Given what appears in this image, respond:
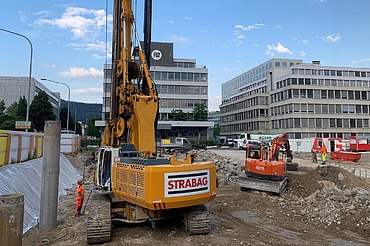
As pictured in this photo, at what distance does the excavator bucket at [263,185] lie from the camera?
50.3ft

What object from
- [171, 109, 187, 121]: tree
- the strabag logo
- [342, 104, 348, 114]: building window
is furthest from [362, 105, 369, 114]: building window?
the strabag logo

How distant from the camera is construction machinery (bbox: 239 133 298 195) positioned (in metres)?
15.5

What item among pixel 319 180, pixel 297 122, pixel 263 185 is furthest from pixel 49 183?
pixel 297 122

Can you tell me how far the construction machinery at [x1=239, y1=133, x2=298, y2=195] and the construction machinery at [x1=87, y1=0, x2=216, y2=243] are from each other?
745cm

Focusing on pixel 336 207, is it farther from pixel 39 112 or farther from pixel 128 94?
pixel 39 112

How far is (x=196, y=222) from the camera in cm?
843

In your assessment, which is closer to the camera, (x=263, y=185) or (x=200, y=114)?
(x=263, y=185)

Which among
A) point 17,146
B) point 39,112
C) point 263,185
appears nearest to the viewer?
point 263,185

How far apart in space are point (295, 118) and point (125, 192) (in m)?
68.0

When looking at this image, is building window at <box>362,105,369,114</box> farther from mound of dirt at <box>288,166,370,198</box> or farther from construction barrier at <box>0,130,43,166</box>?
construction barrier at <box>0,130,43,166</box>

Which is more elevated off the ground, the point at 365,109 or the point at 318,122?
the point at 365,109

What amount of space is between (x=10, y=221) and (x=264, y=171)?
13045 millimetres

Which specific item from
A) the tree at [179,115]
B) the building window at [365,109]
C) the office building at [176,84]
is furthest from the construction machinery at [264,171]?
the building window at [365,109]

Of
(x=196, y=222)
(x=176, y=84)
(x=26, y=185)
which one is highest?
(x=176, y=84)
